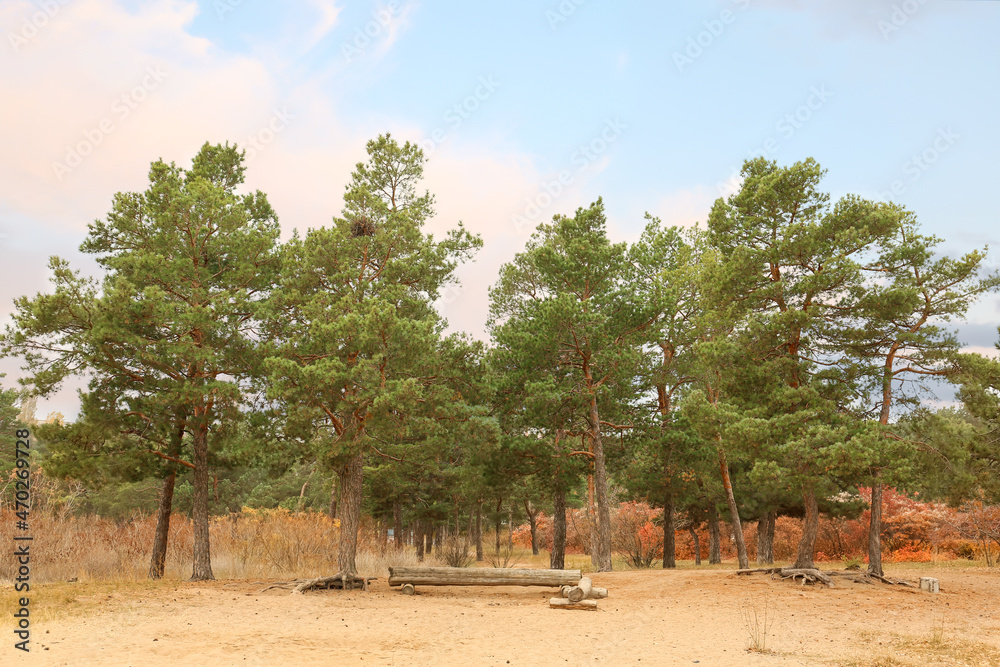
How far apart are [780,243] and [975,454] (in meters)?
6.73

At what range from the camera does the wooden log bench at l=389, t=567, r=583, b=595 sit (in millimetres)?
14609

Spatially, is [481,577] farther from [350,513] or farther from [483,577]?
[350,513]

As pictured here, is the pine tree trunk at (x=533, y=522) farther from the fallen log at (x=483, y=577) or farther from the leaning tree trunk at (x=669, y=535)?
the fallen log at (x=483, y=577)

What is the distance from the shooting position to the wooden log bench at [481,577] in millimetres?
14609

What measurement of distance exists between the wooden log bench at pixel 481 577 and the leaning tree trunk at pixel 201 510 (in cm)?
517

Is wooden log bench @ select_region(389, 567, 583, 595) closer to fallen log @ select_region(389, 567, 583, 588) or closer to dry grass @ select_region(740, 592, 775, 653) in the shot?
fallen log @ select_region(389, 567, 583, 588)

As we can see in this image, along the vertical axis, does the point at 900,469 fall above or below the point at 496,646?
above

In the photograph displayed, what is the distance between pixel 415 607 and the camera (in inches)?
506

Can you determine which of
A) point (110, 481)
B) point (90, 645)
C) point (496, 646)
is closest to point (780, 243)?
point (496, 646)

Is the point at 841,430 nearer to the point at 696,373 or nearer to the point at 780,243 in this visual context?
the point at 780,243

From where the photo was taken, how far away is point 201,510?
55.1ft

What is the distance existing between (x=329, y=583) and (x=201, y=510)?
4.37 metres

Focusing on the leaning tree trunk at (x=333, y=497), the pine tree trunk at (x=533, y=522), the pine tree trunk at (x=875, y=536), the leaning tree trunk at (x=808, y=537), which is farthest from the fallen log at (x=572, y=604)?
the pine tree trunk at (x=533, y=522)

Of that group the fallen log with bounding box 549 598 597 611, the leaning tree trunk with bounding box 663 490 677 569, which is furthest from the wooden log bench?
the leaning tree trunk with bounding box 663 490 677 569
